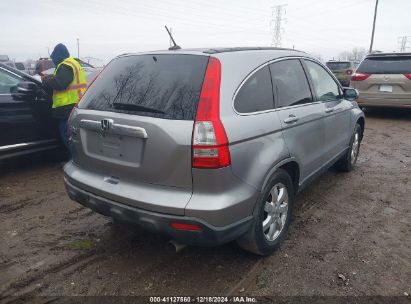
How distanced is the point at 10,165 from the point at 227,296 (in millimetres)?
4541

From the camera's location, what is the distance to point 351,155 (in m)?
5.23

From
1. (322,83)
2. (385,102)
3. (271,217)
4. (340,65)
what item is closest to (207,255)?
(271,217)

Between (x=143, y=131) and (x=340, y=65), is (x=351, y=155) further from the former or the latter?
(x=340, y=65)

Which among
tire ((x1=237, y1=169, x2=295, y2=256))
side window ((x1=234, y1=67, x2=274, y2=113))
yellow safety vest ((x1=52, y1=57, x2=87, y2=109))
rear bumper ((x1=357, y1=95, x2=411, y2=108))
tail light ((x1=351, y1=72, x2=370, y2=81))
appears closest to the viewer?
side window ((x1=234, y1=67, x2=274, y2=113))

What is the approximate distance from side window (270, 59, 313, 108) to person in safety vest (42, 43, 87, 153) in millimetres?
2916

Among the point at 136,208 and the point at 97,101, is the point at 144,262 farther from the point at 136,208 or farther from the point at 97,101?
the point at 97,101

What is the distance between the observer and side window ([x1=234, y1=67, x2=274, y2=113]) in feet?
8.53

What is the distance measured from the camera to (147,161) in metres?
2.45

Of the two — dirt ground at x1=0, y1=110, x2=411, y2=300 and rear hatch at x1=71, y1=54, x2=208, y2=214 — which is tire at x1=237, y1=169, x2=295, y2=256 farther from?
rear hatch at x1=71, y1=54, x2=208, y2=214

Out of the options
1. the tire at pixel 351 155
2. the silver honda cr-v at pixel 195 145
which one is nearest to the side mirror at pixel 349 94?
the tire at pixel 351 155

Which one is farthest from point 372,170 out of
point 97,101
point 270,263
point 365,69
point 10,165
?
point 10,165

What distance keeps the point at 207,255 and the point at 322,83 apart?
2.38 meters

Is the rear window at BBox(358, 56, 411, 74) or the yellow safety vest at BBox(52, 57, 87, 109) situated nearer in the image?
the yellow safety vest at BBox(52, 57, 87, 109)

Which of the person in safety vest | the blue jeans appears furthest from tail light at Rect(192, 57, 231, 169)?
the blue jeans
